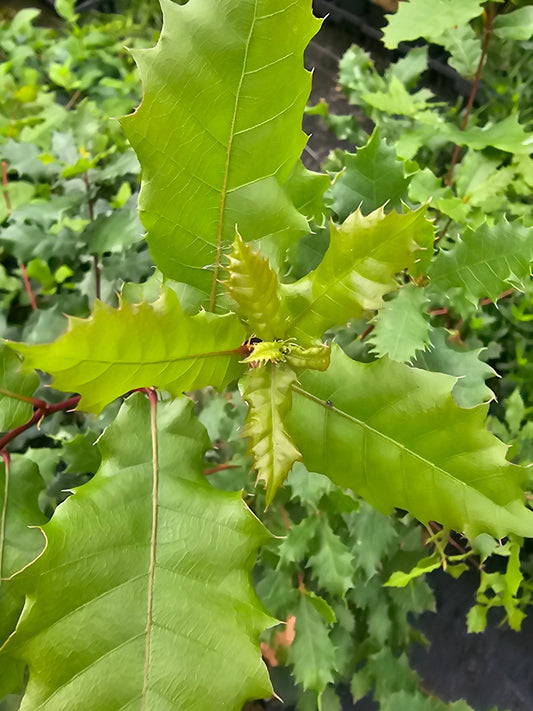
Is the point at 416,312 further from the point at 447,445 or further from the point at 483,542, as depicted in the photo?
the point at 483,542

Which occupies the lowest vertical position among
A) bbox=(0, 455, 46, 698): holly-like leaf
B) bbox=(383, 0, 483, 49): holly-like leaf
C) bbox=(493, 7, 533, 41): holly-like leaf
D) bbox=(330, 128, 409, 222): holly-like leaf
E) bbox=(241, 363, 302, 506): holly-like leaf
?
bbox=(0, 455, 46, 698): holly-like leaf

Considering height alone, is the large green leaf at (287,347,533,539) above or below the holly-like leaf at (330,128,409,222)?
below

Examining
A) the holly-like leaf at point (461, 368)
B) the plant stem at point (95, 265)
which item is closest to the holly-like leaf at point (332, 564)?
the holly-like leaf at point (461, 368)

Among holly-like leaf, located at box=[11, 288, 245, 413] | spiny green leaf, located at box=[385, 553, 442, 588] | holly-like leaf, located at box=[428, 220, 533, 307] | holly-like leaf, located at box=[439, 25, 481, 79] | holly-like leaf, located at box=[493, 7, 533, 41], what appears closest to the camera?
holly-like leaf, located at box=[11, 288, 245, 413]

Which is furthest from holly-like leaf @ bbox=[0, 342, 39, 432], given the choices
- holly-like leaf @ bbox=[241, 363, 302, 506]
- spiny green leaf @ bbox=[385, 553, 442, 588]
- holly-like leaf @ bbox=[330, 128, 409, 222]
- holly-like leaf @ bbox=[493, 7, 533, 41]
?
holly-like leaf @ bbox=[493, 7, 533, 41]

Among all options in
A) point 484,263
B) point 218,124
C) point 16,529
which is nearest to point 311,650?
point 16,529

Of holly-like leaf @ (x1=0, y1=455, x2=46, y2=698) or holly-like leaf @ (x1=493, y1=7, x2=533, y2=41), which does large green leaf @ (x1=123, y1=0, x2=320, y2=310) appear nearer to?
holly-like leaf @ (x1=0, y1=455, x2=46, y2=698)

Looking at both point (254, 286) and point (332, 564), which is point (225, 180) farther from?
point (332, 564)
